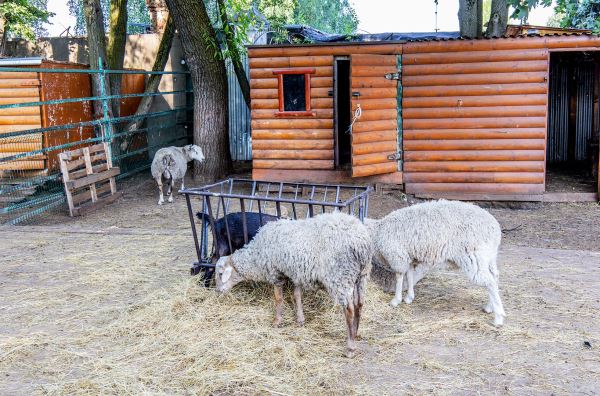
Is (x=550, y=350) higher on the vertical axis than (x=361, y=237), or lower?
lower

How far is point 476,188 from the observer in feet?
36.1

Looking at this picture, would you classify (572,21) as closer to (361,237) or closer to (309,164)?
(309,164)

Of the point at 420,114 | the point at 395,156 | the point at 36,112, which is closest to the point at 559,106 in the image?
the point at 420,114

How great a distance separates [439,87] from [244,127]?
21.0 ft

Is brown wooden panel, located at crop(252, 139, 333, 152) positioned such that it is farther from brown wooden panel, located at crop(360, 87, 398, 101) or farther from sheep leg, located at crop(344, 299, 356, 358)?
sheep leg, located at crop(344, 299, 356, 358)

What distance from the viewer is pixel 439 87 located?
10883 mm

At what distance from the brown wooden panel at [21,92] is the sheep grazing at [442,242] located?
341 inches

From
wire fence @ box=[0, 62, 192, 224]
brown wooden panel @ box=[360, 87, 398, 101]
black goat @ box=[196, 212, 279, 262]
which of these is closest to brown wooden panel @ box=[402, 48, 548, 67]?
brown wooden panel @ box=[360, 87, 398, 101]

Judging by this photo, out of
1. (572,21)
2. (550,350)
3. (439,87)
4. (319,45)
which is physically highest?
(572,21)

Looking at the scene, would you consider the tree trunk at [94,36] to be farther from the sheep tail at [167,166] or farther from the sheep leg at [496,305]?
the sheep leg at [496,305]

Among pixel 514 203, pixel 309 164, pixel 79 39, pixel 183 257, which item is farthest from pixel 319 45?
pixel 79 39

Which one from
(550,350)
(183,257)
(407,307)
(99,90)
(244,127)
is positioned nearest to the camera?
(550,350)

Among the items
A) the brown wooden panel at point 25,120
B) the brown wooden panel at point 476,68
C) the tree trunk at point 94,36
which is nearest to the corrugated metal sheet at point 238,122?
the tree trunk at point 94,36

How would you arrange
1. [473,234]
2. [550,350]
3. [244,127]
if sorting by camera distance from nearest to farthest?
[550,350]
[473,234]
[244,127]
